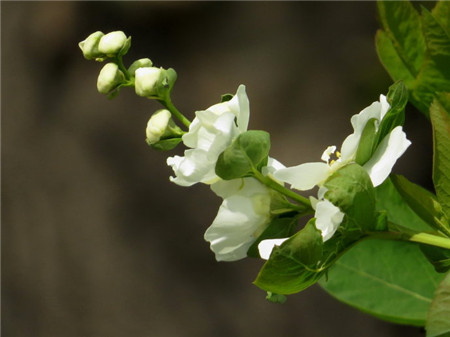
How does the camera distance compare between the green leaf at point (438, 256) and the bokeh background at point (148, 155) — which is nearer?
the green leaf at point (438, 256)

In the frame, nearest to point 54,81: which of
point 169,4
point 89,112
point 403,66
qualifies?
point 89,112

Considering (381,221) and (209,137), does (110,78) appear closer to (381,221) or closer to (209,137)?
(209,137)

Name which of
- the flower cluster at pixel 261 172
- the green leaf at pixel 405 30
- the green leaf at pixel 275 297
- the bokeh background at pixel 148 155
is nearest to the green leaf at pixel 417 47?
the green leaf at pixel 405 30

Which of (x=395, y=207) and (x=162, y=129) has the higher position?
(x=162, y=129)

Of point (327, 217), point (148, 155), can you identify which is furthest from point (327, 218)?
point (148, 155)

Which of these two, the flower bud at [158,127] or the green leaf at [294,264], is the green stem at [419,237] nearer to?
the green leaf at [294,264]

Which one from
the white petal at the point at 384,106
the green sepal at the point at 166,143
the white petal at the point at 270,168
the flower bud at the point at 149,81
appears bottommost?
the white petal at the point at 270,168

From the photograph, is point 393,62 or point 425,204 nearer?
point 425,204
